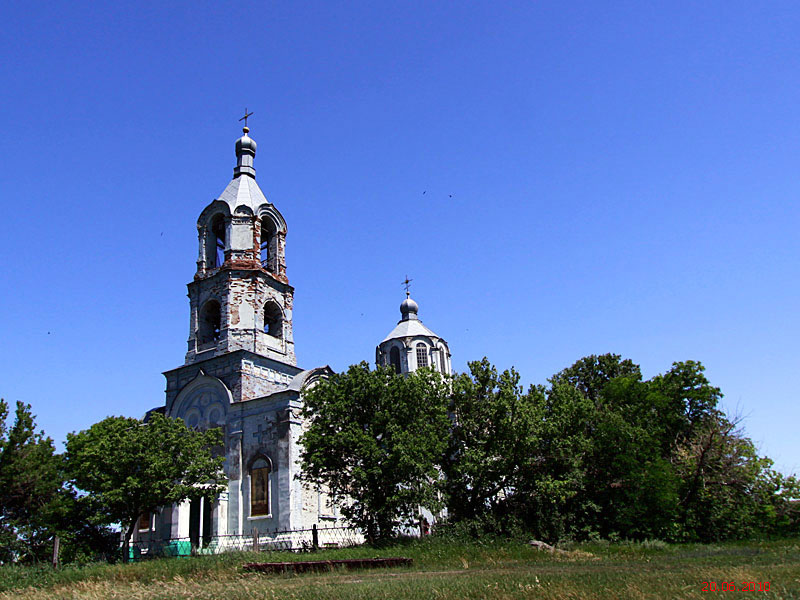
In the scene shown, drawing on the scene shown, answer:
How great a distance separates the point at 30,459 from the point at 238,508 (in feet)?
26.8

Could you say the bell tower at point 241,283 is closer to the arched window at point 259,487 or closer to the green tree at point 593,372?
the arched window at point 259,487

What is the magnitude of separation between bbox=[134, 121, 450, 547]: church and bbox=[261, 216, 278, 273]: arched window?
A: 50 millimetres

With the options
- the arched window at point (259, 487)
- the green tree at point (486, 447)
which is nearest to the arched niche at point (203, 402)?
the arched window at point (259, 487)

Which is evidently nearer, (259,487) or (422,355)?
(259,487)

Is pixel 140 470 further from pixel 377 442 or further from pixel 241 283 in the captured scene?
pixel 241 283

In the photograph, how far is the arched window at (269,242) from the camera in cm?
3216

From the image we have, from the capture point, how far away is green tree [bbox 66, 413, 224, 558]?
22.3 m

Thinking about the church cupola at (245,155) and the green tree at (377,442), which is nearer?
the green tree at (377,442)

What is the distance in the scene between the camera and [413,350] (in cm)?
3988

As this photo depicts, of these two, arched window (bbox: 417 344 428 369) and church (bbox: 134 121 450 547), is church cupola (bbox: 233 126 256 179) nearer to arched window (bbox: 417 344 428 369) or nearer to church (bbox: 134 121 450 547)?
church (bbox: 134 121 450 547)

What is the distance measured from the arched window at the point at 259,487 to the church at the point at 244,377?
0.04m

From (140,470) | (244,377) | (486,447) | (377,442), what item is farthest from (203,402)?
(486,447)

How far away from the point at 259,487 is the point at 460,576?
14.9 metres

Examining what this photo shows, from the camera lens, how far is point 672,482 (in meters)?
25.8
